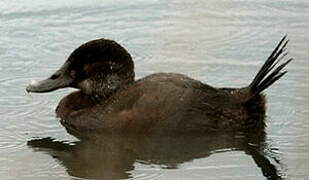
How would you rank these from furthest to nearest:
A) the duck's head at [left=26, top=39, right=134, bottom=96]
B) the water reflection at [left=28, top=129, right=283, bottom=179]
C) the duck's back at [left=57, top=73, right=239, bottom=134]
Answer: the duck's head at [left=26, top=39, right=134, bottom=96] → the duck's back at [left=57, top=73, right=239, bottom=134] → the water reflection at [left=28, top=129, right=283, bottom=179]

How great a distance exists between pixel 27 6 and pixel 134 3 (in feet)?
3.05

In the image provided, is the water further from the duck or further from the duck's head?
the duck's head

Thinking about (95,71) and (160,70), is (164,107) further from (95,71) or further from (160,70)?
(160,70)

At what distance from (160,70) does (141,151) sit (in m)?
1.36

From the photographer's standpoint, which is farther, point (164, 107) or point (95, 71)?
point (95, 71)

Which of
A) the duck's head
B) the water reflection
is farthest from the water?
the duck's head

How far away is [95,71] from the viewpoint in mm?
6828

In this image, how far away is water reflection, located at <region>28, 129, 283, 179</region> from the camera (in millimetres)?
5809

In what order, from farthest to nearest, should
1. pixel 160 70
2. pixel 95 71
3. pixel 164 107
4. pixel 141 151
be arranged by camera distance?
pixel 160 70, pixel 95 71, pixel 164 107, pixel 141 151

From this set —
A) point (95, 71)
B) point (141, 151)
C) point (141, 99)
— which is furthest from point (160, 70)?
point (141, 151)

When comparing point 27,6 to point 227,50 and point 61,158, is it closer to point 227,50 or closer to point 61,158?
point 227,50

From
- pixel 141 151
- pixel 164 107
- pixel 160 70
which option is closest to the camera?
pixel 141 151

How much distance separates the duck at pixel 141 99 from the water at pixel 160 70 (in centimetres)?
9

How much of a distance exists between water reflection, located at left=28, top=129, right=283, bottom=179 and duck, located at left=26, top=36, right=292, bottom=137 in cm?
7
